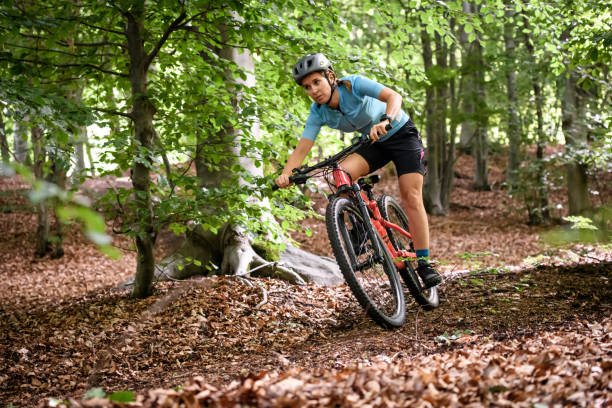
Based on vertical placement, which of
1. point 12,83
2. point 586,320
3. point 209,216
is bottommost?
point 586,320

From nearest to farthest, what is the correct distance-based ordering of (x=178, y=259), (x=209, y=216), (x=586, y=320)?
1. (x=586, y=320)
2. (x=209, y=216)
3. (x=178, y=259)

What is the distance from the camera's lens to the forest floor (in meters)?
2.13

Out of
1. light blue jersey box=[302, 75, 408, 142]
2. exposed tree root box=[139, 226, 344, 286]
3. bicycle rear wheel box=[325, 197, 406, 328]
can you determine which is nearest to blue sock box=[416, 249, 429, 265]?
bicycle rear wheel box=[325, 197, 406, 328]

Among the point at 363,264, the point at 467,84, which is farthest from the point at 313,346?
the point at 467,84

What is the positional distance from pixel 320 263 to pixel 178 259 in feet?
6.82

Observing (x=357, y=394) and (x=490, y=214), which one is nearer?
(x=357, y=394)

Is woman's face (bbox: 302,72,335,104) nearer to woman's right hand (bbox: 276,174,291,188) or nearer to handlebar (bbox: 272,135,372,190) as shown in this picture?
handlebar (bbox: 272,135,372,190)

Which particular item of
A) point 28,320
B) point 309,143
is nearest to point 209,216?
point 309,143

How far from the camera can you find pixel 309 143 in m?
4.25

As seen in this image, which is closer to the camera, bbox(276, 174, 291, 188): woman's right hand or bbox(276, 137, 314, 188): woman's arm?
bbox(276, 174, 291, 188): woman's right hand

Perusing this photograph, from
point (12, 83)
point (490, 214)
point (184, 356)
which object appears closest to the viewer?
point (12, 83)

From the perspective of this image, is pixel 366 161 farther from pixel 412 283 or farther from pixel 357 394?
pixel 357 394

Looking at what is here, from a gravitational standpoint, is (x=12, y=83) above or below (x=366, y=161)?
above

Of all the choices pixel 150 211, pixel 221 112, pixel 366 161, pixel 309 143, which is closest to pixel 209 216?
pixel 150 211
